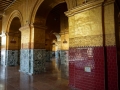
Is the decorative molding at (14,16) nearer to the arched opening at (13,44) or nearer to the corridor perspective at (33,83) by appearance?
the arched opening at (13,44)

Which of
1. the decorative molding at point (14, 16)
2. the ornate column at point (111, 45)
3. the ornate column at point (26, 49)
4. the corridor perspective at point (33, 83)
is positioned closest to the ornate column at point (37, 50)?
the ornate column at point (26, 49)

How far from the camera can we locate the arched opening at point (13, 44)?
34.7 feet

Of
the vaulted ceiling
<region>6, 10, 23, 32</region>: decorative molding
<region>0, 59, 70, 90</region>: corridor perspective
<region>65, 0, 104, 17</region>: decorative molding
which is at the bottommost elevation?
<region>0, 59, 70, 90</region>: corridor perspective

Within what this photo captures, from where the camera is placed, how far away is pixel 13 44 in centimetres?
1091

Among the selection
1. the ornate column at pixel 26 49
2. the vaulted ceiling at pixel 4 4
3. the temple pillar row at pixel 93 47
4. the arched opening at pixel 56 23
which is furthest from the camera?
the vaulted ceiling at pixel 4 4

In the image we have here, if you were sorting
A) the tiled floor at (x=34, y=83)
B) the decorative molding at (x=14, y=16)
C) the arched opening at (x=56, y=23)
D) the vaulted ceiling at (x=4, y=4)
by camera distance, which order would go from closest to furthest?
the tiled floor at (x=34, y=83), the arched opening at (x=56, y=23), the decorative molding at (x=14, y=16), the vaulted ceiling at (x=4, y=4)

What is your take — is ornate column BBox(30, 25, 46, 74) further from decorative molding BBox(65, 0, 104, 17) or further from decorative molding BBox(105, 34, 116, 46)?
decorative molding BBox(105, 34, 116, 46)

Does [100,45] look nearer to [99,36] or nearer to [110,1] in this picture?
[99,36]

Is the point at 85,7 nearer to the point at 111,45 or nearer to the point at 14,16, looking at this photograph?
the point at 111,45

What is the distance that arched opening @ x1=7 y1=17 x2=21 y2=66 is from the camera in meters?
10.6

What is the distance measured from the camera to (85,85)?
410 cm

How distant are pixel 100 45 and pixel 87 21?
0.95 m

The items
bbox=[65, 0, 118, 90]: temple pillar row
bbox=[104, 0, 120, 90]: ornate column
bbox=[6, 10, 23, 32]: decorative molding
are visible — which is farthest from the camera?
bbox=[6, 10, 23, 32]: decorative molding

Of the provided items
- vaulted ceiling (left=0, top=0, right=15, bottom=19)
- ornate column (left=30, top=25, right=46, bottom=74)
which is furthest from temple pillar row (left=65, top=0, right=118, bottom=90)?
vaulted ceiling (left=0, top=0, right=15, bottom=19)
